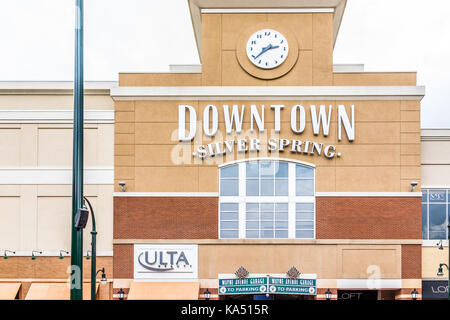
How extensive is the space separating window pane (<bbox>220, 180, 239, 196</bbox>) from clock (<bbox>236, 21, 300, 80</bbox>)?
3.14 m

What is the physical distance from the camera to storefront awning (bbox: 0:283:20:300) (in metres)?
10.5

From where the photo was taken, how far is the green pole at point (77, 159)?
352cm

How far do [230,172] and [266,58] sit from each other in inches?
136

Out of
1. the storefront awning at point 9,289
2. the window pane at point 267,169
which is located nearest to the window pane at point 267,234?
the window pane at point 267,169

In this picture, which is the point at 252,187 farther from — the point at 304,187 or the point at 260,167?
the point at 304,187

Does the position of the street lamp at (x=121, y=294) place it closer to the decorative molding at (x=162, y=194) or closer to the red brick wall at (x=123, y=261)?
the red brick wall at (x=123, y=261)

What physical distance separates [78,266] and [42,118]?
8052 mm

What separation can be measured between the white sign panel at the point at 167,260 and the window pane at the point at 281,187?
9.38 ft

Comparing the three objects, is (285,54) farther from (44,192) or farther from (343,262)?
(44,192)

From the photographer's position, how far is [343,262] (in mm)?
10961

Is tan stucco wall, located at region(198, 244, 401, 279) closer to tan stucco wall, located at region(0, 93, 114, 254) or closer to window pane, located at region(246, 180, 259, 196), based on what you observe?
window pane, located at region(246, 180, 259, 196)

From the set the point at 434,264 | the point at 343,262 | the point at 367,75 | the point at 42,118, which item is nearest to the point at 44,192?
the point at 42,118

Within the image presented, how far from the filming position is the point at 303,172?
11.2 metres

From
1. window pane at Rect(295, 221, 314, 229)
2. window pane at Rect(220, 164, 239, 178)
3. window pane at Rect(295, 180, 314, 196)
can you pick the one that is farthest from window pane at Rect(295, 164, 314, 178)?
window pane at Rect(220, 164, 239, 178)
